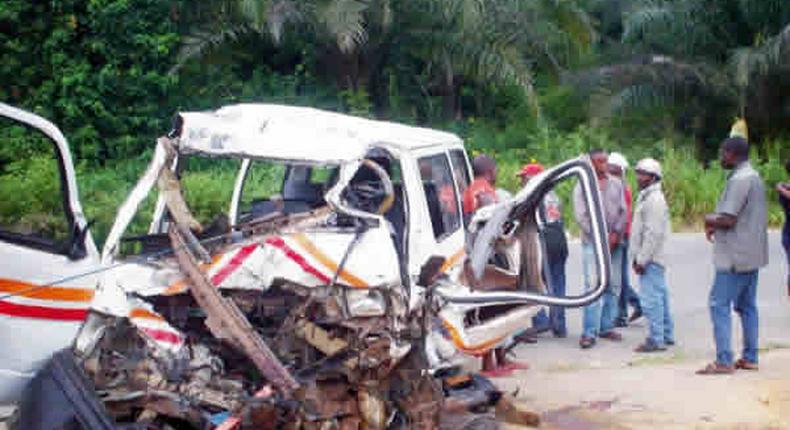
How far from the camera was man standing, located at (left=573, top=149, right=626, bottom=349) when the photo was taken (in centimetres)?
970

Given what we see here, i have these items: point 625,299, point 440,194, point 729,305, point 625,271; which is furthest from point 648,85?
point 440,194

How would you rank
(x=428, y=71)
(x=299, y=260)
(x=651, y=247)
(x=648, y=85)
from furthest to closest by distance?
(x=428, y=71)
(x=648, y=85)
(x=651, y=247)
(x=299, y=260)

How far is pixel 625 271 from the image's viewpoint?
10.3 meters

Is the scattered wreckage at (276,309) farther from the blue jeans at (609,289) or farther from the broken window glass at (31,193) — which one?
the blue jeans at (609,289)

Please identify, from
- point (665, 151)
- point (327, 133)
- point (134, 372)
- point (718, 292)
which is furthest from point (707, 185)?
point (134, 372)

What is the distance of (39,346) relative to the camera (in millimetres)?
5465

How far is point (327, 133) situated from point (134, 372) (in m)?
2.05

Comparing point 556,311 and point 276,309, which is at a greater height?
point 276,309

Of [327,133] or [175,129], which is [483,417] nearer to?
[327,133]

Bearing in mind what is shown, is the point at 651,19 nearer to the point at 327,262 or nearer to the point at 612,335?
the point at 612,335

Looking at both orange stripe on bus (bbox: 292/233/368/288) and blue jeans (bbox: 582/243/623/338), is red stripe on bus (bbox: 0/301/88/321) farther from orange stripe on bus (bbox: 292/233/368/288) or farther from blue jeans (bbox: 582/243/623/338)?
blue jeans (bbox: 582/243/623/338)

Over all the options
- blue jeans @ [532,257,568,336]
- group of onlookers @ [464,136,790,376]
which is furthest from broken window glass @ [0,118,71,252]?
blue jeans @ [532,257,568,336]

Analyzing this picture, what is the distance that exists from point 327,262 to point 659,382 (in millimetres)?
3527

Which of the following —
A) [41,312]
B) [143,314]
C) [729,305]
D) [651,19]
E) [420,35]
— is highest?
[651,19]
